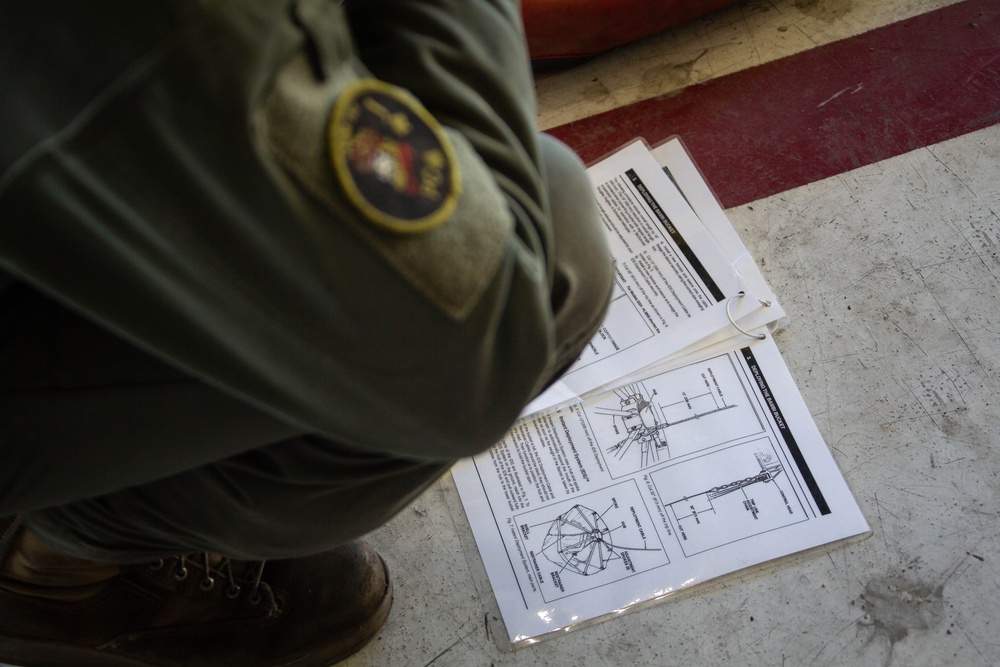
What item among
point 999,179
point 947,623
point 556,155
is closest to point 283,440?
point 556,155

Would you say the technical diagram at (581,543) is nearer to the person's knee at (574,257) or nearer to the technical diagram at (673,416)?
the technical diagram at (673,416)

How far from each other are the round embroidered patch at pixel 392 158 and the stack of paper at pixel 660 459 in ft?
2.07

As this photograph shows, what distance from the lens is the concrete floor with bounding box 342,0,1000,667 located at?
0.86 meters

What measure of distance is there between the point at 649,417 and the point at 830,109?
558 mm

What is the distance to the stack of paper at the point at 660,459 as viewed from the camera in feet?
2.99

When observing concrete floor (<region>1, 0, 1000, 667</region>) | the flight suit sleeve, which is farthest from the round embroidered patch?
concrete floor (<region>1, 0, 1000, 667</region>)

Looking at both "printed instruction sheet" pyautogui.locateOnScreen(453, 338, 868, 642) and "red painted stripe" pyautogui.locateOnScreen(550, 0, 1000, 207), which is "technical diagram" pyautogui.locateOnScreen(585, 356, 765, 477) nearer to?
"printed instruction sheet" pyautogui.locateOnScreen(453, 338, 868, 642)

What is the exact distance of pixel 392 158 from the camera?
383 mm

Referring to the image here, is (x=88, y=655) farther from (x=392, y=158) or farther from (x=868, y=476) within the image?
(x=868, y=476)

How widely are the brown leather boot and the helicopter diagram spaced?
335mm

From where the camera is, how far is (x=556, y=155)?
66 centimetres

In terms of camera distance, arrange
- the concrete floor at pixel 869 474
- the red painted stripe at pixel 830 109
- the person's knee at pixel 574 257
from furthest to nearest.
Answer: the red painted stripe at pixel 830 109, the concrete floor at pixel 869 474, the person's knee at pixel 574 257

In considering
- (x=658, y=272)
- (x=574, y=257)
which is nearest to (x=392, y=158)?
(x=574, y=257)

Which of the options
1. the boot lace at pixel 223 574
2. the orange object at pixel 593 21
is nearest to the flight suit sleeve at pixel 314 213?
the boot lace at pixel 223 574
